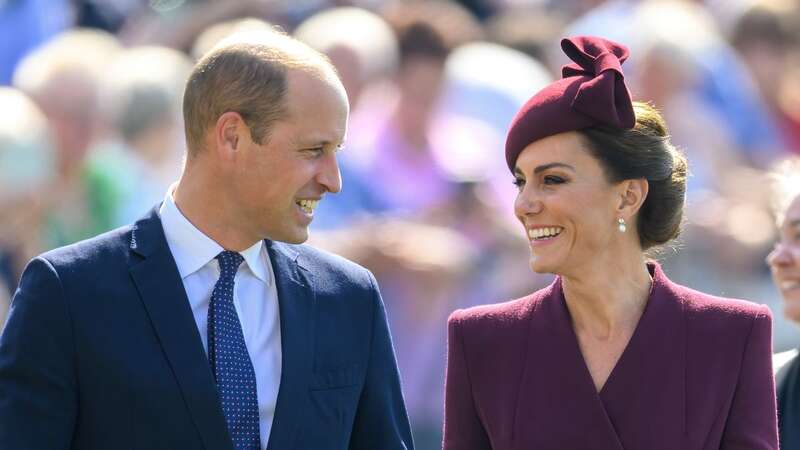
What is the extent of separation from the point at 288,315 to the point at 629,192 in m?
0.97

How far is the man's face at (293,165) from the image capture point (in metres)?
3.80

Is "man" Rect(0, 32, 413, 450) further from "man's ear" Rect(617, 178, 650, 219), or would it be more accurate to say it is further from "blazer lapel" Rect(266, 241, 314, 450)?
"man's ear" Rect(617, 178, 650, 219)

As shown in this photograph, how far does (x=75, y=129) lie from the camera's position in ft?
21.4

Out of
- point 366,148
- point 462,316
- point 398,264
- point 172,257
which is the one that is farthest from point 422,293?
point 172,257

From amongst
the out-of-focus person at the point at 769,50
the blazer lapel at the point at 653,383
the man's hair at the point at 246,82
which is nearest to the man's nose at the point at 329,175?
the man's hair at the point at 246,82

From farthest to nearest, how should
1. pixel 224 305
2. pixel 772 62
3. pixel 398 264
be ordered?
pixel 772 62 → pixel 398 264 → pixel 224 305

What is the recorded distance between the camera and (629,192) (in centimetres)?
403

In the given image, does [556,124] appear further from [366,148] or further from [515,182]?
[366,148]

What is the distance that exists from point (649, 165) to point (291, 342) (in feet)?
3.48

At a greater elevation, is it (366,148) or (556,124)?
(366,148)

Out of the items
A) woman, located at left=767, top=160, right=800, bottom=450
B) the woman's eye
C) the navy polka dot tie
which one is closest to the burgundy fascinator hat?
the woman's eye

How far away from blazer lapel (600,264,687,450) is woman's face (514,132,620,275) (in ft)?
0.83

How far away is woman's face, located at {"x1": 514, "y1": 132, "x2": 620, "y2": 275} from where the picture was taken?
394 cm

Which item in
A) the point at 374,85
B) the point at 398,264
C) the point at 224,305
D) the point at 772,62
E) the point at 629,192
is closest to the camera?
the point at 224,305
